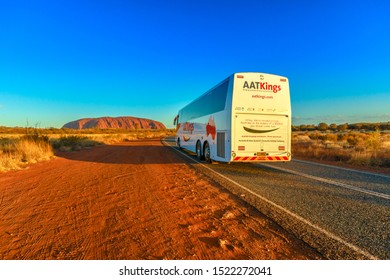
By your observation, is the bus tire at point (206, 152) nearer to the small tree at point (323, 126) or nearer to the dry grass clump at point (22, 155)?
the dry grass clump at point (22, 155)

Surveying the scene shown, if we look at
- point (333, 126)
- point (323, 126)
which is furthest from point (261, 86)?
point (333, 126)

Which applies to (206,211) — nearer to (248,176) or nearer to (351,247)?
(351,247)

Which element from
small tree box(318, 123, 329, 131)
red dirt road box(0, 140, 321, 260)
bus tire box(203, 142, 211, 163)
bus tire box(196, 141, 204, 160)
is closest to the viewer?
red dirt road box(0, 140, 321, 260)

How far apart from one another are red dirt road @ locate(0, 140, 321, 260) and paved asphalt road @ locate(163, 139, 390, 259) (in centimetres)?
40

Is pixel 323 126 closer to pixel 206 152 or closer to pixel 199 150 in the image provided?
pixel 199 150

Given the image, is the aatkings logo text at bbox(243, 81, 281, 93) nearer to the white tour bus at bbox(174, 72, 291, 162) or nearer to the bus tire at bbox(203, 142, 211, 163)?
the white tour bus at bbox(174, 72, 291, 162)

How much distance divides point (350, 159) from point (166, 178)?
10.5m

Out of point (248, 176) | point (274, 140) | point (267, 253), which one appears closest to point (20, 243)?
point (267, 253)

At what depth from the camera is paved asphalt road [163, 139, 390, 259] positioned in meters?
3.21

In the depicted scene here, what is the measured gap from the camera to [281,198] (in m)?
5.44

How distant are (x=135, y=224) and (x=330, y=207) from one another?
4.10 metres

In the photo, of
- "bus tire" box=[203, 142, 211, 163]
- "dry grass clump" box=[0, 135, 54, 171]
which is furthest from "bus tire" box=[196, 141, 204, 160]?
"dry grass clump" box=[0, 135, 54, 171]

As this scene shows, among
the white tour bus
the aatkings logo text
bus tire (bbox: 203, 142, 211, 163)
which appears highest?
the aatkings logo text

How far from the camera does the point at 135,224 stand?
3887 millimetres
